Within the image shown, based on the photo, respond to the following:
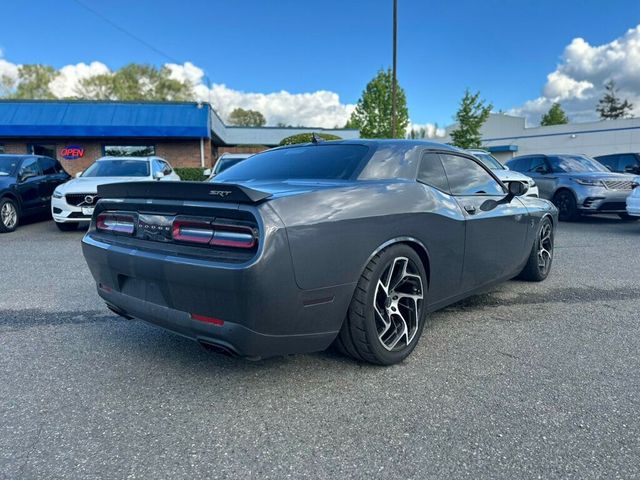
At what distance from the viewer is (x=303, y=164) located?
3.41m

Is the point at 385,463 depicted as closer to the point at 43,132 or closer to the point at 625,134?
the point at 43,132

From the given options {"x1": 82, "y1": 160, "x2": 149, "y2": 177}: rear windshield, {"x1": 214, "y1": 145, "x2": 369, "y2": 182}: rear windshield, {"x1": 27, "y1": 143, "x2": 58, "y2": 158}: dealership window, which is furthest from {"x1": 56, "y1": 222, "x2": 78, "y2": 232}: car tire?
{"x1": 27, "y1": 143, "x2": 58, "y2": 158}: dealership window

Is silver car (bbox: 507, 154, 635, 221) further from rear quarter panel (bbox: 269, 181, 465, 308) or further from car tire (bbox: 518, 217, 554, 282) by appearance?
rear quarter panel (bbox: 269, 181, 465, 308)

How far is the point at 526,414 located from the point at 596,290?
10.1ft

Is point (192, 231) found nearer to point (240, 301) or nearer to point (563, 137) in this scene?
point (240, 301)

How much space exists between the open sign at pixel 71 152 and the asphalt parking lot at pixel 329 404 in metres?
17.6

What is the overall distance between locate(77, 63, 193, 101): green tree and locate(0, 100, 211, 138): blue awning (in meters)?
35.5

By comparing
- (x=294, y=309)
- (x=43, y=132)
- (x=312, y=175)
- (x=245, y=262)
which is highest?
(x=43, y=132)

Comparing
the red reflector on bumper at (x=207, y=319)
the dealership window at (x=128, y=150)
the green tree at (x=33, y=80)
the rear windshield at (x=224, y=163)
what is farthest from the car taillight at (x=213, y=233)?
the green tree at (x=33, y=80)

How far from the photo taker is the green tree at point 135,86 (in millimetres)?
51906

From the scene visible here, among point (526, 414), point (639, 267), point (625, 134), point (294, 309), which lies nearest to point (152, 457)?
point (294, 309)

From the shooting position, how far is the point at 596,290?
4770 millimetres

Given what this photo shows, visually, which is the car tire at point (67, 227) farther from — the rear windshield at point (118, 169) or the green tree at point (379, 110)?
the green tree at point (379, 110)

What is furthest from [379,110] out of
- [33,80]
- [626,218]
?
[33,80]
